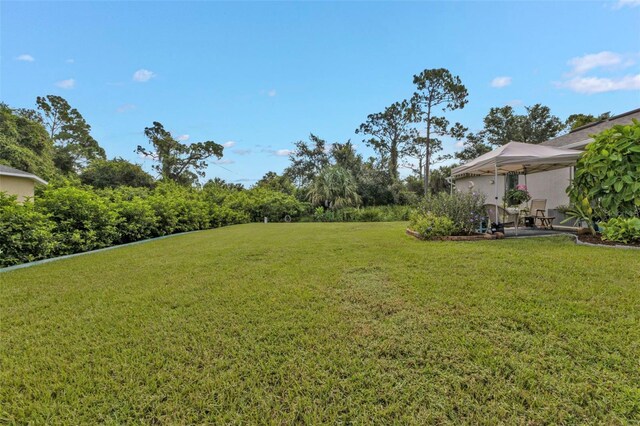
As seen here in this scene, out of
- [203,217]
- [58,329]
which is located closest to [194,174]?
[203,217]

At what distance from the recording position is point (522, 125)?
23766 millimetres

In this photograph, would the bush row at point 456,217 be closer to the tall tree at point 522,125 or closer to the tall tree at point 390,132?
the tall tree at point 390,132

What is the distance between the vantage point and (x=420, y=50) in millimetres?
10562

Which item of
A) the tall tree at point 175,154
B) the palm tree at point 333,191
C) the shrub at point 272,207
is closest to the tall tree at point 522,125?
the palm tree at point 333,191

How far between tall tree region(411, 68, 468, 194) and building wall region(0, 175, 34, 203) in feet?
75.9

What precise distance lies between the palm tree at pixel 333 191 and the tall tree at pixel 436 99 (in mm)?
6454

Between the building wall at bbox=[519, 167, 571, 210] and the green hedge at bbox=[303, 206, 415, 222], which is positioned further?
the green hedge at bbox=[303, 206, 415, 222]

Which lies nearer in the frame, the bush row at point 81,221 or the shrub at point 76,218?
the bush row at point 81,221

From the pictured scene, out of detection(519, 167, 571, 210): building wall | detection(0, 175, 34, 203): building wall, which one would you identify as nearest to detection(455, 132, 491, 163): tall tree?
detection(519, 167, 571, 210): building wall

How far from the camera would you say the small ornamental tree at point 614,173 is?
16.3 ft

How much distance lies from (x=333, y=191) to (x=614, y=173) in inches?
511

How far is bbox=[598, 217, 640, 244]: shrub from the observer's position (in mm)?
4812

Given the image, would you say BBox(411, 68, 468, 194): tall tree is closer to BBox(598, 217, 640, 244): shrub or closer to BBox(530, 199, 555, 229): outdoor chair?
BBox(530, 199, 555, 229): outdoor chair

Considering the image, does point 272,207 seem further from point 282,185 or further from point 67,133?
point 67,133
